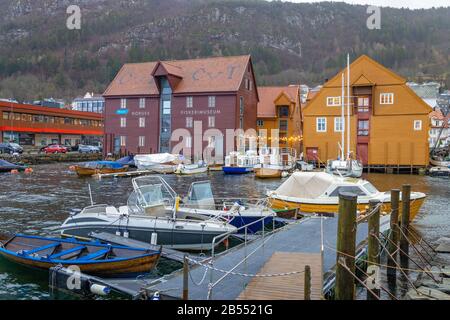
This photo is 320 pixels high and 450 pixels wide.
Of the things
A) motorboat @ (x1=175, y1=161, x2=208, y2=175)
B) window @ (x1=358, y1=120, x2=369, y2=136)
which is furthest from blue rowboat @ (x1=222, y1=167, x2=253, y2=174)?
window @ (x1=358, y1=120, x2=369, y2=136)

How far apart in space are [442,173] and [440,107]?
3432 inches

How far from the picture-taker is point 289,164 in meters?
57.2

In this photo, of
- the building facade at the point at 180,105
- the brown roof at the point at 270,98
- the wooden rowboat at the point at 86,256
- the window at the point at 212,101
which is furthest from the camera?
the brown roof at the point at 270,98

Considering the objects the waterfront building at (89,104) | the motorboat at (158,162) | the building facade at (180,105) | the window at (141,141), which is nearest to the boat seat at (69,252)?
the motorboat at (158,162)

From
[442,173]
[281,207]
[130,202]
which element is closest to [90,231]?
[130,202]

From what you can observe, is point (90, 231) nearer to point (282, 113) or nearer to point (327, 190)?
point (327, 190)

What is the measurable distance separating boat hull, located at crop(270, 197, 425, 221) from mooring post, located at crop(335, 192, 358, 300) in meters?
12.5

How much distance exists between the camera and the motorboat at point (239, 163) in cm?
5422


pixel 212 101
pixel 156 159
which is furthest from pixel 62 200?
pixel 212 101

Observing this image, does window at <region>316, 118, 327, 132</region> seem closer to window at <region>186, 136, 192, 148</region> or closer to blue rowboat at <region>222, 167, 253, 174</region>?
blue rowboat at <region>222, 167, 253, 174</region>

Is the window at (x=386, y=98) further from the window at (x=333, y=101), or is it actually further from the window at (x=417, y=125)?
the window at (x=333, y=101)

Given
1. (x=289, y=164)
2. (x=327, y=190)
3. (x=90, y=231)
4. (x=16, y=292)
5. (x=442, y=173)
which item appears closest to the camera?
(x=16, y=292)

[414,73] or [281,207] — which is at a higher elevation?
[414,73]

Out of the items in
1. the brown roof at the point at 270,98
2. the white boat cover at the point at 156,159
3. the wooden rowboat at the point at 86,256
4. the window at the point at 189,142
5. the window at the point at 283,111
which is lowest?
the wooden rowboat at the point at 86,256
